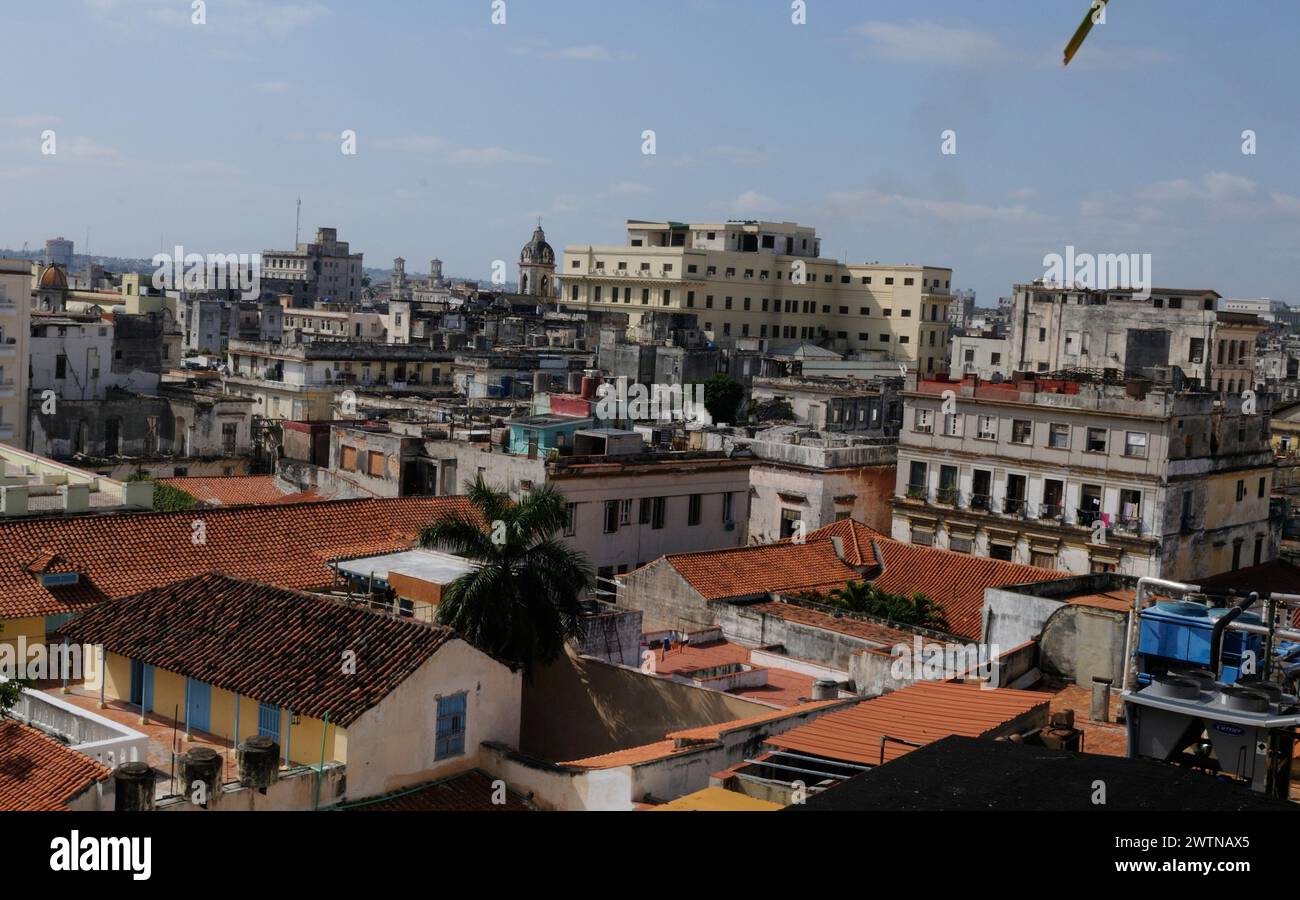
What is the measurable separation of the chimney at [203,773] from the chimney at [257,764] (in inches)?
17.0

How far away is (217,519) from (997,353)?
251ft

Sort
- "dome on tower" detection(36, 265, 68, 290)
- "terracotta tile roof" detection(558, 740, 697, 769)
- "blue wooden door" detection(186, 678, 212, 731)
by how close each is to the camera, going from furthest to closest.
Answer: "dome on tower" detection(36, 265, 68, 290) → "blue wooden door" detection(186, 678, 212, 731) → "terracotta tile roof" detection(558, 740, 697, 769)

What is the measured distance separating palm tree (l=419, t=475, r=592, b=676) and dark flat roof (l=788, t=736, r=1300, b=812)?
1307cm

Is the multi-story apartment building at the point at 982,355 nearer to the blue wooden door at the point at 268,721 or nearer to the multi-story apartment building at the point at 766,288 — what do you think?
the multi-story apartment building at the point at 766,288

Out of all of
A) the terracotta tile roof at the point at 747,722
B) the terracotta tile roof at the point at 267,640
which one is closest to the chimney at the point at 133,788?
the terracotta tile roof at the point at 267,640

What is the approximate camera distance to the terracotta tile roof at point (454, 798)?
20.1 metres

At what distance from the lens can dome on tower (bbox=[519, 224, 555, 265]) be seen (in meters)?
161

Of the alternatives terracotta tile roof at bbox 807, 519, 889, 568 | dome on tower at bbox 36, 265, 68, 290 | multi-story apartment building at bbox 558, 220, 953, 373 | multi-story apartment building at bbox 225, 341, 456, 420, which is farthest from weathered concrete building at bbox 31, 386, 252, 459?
multi-story apartment building at bbox 558, 220, 953, 373

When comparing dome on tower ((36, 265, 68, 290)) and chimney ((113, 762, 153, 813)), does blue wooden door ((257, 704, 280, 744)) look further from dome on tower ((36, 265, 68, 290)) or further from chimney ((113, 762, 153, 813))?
dome on tower ((36, 265, 68, 290))

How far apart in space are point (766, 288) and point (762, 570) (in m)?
95.3
